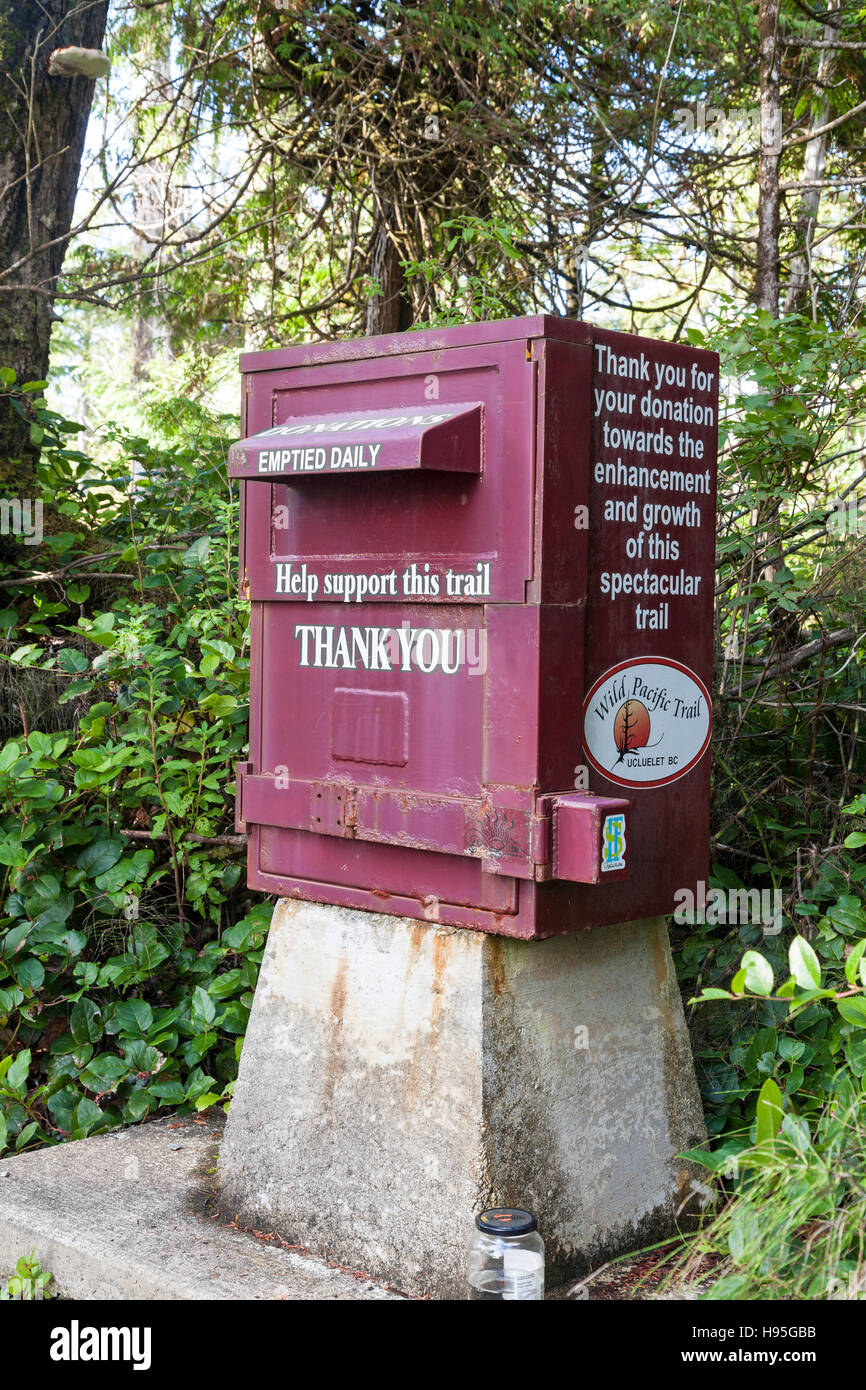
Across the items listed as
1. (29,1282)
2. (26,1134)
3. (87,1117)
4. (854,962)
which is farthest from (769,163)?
(29,1282)

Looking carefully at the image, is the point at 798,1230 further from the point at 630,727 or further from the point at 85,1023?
the point at 85,1023

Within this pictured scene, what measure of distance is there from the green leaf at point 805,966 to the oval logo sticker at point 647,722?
23.5 inches

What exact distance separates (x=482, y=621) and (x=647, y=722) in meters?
0.46

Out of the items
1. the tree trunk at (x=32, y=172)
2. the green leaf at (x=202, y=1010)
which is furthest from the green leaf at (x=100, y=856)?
the tree trunk at (x=32, y=172)

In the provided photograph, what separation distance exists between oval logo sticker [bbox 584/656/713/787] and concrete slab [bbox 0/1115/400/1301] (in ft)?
4.07

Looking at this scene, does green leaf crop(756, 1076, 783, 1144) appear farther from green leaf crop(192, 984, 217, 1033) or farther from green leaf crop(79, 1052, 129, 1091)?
green leaf crop(79, 1052, 129, 1091)

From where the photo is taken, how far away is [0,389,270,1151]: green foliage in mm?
3811

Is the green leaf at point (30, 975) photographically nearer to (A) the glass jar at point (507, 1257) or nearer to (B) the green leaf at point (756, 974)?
(A) the glass jar at point (507, 1257)

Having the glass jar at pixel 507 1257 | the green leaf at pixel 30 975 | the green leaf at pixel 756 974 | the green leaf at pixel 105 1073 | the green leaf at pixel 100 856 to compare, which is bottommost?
the green leaf at pixel 105 1073

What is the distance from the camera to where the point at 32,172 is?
16.9 ft

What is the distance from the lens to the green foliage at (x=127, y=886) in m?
3.81

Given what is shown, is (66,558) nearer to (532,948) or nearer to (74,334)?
(532,948)

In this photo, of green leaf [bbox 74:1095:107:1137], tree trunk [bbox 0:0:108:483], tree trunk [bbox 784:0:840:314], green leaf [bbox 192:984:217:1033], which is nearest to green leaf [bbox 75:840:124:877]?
green leaf [bbox 192:984:217:1033]
